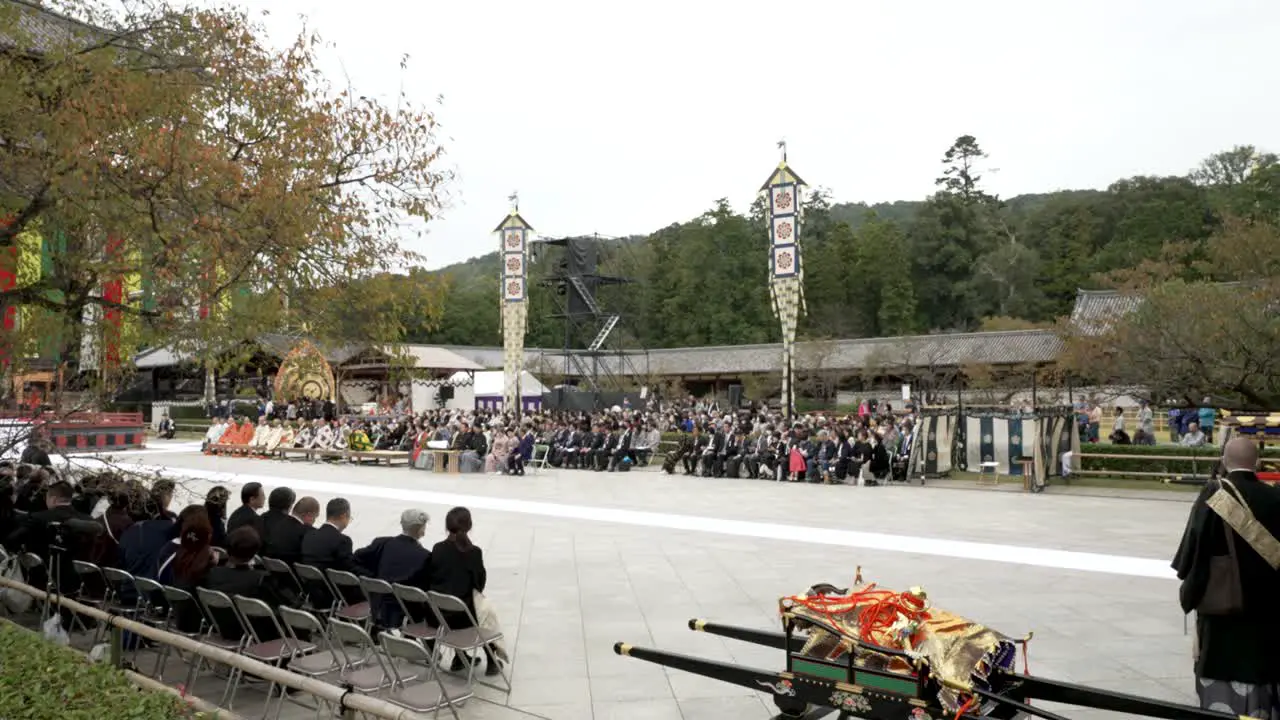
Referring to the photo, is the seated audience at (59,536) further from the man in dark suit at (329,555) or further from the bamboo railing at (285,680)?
the man in dark suit at (329,555)

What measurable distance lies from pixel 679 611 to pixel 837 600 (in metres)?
3.22

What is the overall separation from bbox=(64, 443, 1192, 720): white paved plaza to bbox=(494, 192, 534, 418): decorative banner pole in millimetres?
15260

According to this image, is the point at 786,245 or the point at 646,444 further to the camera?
the point at 786,245

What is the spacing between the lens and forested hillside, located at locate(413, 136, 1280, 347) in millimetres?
48466

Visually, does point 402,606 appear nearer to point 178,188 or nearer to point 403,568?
point 403,568

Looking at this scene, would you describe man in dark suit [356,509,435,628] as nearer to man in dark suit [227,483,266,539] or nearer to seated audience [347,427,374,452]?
man in dark suit [227,483,266,539]

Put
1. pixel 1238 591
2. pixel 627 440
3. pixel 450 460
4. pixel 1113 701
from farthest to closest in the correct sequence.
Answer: pixel 627 440 → pixel 450 460 → pixel 1238 591 → pixel 1113 701

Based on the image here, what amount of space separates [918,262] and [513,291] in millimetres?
32550

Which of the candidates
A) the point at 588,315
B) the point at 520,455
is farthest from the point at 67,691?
the point at 588,315

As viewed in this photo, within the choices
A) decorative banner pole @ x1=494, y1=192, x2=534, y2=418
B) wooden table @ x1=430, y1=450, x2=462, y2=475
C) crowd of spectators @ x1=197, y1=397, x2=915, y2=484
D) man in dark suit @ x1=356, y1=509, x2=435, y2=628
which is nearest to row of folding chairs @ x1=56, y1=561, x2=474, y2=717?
man in dark suit @ x1=356, y1=509, x2=435, y2=628

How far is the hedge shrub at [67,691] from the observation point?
4.40 metres

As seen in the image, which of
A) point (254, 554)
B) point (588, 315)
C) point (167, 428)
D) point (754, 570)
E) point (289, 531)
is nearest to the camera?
point (254, 554)

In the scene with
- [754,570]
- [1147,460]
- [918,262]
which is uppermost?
[918,262]

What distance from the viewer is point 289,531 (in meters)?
6.14
